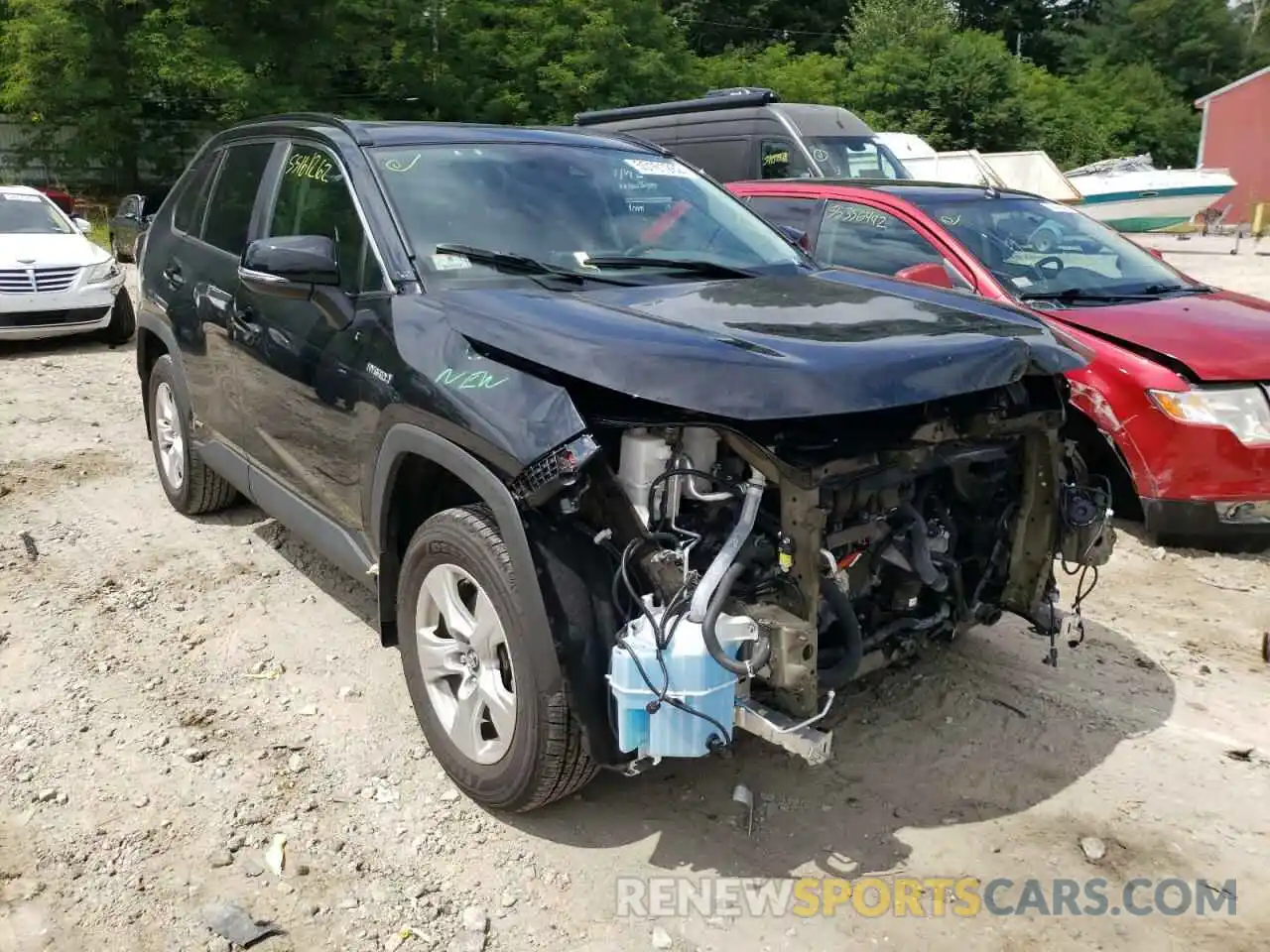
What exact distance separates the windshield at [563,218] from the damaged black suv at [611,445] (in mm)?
12

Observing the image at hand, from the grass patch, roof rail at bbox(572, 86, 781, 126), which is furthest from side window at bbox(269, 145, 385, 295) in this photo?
the grass patch

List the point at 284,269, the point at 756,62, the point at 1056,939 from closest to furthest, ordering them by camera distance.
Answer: the point at 1056,939, the point at 284,269, the point at 756,62

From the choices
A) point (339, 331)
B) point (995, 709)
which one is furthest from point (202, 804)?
point (995, 709)

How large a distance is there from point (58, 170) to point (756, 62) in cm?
2361

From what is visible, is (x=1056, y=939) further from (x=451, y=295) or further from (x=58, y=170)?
(x=58, y=170)

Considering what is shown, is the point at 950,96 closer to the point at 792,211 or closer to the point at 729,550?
the point at 792,211

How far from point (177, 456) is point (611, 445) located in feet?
11.6

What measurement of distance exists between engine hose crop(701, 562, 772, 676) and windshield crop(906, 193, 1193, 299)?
367 centimetres

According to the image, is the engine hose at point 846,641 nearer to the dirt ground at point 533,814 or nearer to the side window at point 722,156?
the dirt ground at point 533,814

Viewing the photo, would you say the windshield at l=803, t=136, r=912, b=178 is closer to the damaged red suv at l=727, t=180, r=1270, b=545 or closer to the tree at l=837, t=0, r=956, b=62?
the damaged red suv at l=727, t=180, r=1270, b=545

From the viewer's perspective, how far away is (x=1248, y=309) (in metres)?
5.62

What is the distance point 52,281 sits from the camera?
10.2 meters

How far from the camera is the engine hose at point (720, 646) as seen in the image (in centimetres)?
260

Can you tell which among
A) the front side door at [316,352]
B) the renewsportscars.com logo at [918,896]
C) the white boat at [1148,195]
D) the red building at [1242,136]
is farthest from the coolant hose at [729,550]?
the red building at [1242,136]
